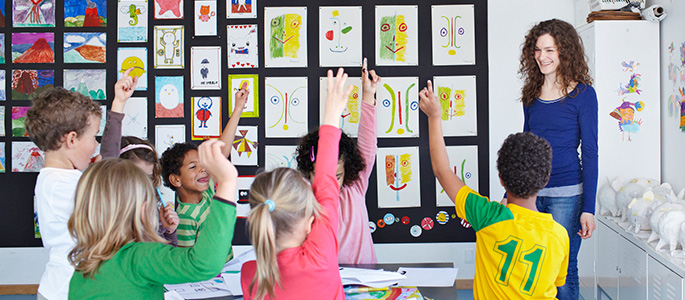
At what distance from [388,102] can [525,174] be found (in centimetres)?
209

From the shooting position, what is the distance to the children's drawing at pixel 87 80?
3721 millimetres

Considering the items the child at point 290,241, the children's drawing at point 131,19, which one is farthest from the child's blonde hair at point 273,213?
the children's drawing at point 131,19

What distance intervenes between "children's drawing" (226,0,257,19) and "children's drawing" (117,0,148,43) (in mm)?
552

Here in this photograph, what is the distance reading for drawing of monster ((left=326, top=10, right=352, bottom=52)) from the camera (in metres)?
3.64

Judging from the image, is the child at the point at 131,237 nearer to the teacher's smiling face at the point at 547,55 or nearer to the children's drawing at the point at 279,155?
the teacher's smiling face at the point at 547,55

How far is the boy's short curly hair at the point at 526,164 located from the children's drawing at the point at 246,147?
A: 2301mm

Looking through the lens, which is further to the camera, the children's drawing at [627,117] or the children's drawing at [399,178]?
the children's drawing at [399,178]

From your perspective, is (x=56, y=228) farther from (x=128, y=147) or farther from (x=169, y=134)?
(x=169, y=134)

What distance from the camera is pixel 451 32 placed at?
3621mm

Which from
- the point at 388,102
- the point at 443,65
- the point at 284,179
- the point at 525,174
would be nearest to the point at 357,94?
the point at 388,102

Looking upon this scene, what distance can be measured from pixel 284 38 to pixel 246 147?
2.46 ft

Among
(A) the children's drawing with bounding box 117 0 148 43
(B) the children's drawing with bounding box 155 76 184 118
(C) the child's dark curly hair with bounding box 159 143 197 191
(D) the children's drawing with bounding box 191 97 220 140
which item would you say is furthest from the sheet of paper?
(A) the children's drawing with bounding box 117 0 148 43

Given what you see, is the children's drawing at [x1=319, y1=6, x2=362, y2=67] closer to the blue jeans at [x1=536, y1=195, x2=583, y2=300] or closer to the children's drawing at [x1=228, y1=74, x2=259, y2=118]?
the children's drawing at [x1=228, y1=74, x2=259, y2=118]

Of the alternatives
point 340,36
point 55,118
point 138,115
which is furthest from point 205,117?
point 55,118
